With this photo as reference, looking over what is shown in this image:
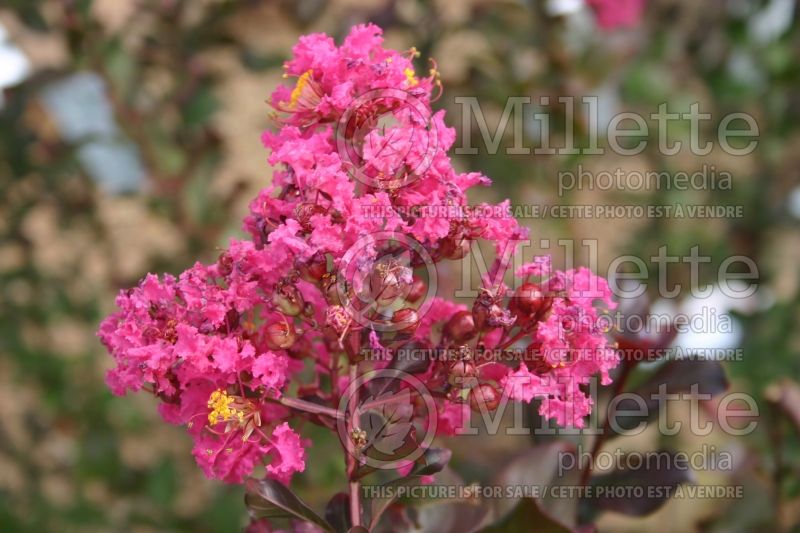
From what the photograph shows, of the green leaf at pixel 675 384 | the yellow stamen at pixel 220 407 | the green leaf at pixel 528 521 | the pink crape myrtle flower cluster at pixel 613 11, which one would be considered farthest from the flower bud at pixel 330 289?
the pink crape myrtle flower cluster at pixel 613 11

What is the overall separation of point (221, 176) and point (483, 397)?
132 cm

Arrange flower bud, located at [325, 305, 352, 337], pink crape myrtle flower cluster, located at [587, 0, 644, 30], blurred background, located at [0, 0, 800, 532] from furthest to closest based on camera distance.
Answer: pink crape myrtle flower cluster, located at [587, 0, 644, 30] → blurred background, located at [0, 0, 800, 532] → flower bud, located at [325, 305, 352, 337]

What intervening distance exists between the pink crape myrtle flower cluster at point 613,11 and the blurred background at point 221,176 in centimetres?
6

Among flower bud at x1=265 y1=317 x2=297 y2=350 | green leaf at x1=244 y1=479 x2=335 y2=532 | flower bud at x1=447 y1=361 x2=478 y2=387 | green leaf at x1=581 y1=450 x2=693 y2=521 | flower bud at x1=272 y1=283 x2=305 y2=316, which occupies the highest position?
flower bud at x1=272 y1=283 x2=305 y2=316

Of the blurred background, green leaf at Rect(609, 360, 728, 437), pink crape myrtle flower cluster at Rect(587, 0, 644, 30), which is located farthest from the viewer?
pink crape myrtle flower cluster at Rect(587, 0, 644, 30)

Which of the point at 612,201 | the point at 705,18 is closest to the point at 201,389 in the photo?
the point at 612,201

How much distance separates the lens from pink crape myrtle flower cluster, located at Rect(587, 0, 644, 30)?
1.77 metres

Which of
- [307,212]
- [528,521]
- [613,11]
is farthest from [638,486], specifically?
[613,11]

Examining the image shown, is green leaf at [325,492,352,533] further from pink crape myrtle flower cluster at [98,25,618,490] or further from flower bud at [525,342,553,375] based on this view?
flower bud at [525,342,553,375]

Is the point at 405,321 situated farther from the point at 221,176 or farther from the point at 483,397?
the point at 221,176

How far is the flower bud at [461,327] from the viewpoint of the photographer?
0.68 meters

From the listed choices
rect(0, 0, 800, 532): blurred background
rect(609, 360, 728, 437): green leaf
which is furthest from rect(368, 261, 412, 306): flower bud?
rect(0, 0, 800, 532): blurred background

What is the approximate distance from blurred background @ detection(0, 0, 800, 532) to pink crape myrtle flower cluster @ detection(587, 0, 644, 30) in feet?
0.20

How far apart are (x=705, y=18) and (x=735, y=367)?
0.91 metres
